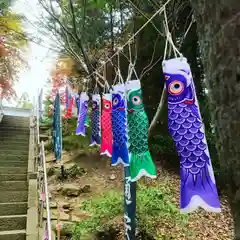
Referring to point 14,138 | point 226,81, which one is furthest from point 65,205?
point 226,81

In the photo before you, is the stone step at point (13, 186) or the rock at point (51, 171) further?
the rock at point (51, 171)

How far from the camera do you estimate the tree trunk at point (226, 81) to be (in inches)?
47.3

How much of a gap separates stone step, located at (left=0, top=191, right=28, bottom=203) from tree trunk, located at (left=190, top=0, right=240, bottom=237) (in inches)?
178

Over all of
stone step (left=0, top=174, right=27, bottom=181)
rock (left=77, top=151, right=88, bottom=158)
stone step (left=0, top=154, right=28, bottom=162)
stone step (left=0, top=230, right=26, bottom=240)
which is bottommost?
stone step (left=0, top=230, right=26, bottom=240)

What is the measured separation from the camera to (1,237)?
4047 millimetres

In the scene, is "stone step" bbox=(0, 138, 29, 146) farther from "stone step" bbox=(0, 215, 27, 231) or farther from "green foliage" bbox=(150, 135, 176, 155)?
"stone step" bbox=(0, 215, 27, 231)

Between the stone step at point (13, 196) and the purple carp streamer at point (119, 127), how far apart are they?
259 cm

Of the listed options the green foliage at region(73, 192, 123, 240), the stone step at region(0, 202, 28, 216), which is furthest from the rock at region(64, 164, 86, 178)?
the stone step at region(0, 202, 28, 216)

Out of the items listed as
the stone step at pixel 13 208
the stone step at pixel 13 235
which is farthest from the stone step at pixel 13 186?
the stone step at pixel 13 235

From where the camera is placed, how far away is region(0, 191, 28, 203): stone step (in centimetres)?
508

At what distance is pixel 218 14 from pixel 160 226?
458 centimetres

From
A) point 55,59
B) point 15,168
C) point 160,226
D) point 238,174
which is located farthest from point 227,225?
point 55,59

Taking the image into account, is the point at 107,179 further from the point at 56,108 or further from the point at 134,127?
the point at 134,127

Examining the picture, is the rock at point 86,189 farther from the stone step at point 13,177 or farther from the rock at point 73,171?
the stone step at point 13,177
